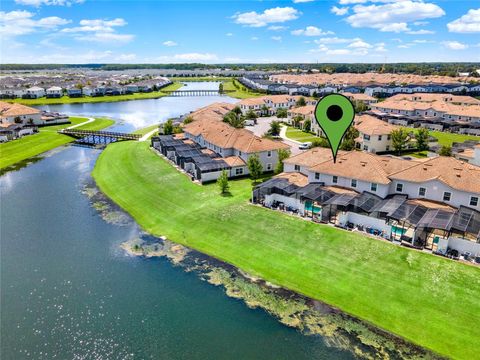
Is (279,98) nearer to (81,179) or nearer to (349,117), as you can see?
(81,179)

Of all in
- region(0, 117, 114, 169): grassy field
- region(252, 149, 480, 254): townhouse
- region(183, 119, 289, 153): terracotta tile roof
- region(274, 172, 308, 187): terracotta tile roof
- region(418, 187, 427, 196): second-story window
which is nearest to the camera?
region(252, 149, 480, 254): townhouse

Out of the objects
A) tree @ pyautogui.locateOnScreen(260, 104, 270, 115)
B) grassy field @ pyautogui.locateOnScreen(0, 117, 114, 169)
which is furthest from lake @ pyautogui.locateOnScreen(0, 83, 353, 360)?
tree @ pyautogui.locateOnScreen(260, 104, 270, 115)

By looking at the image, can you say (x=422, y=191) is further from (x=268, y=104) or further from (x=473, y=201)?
(x=268, y=104)

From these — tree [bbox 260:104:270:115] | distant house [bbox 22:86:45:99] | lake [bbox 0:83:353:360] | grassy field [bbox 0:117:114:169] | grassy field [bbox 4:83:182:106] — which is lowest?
lake [bbox 0:83:353:360]

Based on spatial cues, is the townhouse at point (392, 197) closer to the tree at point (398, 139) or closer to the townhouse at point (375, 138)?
the tree at point (398, 139)

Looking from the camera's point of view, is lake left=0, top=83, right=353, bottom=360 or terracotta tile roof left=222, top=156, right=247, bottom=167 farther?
terracotta tile roof left=222, top=156, right=247, bottom=167

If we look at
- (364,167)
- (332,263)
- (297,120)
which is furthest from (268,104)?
(332,263)

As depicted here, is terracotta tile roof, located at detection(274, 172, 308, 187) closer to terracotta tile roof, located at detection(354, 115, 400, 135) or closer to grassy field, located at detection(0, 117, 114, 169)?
terracotta tile roof, located at detection(354, 115, 400, 135)
